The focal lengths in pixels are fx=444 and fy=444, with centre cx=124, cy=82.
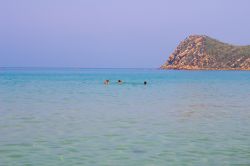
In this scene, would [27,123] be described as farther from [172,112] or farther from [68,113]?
[172,112]

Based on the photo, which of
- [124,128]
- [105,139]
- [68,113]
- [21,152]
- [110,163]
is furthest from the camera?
[68,113]

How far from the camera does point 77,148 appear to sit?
21.2 metres

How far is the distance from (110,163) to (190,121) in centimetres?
1445

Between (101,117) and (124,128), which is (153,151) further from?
(101,117)

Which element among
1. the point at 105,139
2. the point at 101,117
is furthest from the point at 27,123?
the point at 105,139

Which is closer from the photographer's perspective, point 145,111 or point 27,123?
point 27,123

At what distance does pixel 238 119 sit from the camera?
33.0 metres

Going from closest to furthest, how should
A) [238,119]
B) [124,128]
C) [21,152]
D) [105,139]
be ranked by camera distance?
[21,152]
[105,139]
[124,128]
[238,119]

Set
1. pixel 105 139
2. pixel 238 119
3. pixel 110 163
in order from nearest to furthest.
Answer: pixel 110 163, pixel 105 139, pixel 238 119

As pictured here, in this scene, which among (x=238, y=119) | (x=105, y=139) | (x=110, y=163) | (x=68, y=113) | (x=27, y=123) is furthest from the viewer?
(x=68, y=113)

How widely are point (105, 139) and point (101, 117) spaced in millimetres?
10067

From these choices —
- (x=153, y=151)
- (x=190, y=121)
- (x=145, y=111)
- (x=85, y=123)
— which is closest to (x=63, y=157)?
(x=153, y=151)

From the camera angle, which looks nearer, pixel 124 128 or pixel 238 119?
pixel 124 128

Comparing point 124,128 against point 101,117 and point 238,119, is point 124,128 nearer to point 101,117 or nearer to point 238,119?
point 101,117
